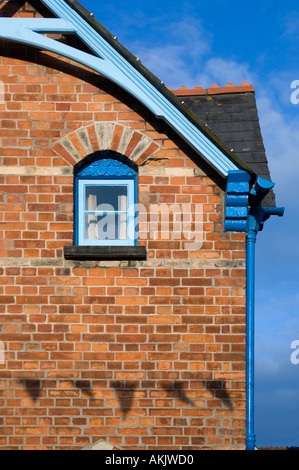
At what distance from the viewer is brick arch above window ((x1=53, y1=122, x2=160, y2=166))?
7.55 m

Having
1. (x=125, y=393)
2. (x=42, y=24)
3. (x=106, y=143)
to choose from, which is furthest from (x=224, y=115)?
(x=125, y=393)

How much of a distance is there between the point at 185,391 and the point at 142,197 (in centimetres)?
227

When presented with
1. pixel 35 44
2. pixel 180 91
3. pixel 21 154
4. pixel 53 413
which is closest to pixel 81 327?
pixel 53 413

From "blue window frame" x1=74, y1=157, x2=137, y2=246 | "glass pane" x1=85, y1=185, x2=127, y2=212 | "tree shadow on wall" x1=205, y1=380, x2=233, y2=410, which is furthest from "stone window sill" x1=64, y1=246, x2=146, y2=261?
"tree shadow on wall" x1=205, y1=380, x2=233, y2=410

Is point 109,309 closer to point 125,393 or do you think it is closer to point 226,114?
point 125,393

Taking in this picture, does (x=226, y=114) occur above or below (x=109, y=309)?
above

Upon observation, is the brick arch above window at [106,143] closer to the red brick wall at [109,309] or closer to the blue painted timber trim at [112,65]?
the red brick wall at [109,309]

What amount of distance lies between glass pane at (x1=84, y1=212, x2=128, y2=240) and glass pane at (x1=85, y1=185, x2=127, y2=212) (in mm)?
97

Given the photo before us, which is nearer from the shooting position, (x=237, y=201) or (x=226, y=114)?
(x=237, y=201)

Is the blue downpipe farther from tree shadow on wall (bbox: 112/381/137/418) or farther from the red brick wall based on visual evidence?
tree shadow on wall (bbox: 112/381/137/418)

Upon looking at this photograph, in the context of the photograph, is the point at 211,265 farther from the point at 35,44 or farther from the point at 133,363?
the point at 35,44

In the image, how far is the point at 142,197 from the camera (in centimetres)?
752

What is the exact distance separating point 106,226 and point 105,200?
1.04 feet

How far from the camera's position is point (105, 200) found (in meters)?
7.69
